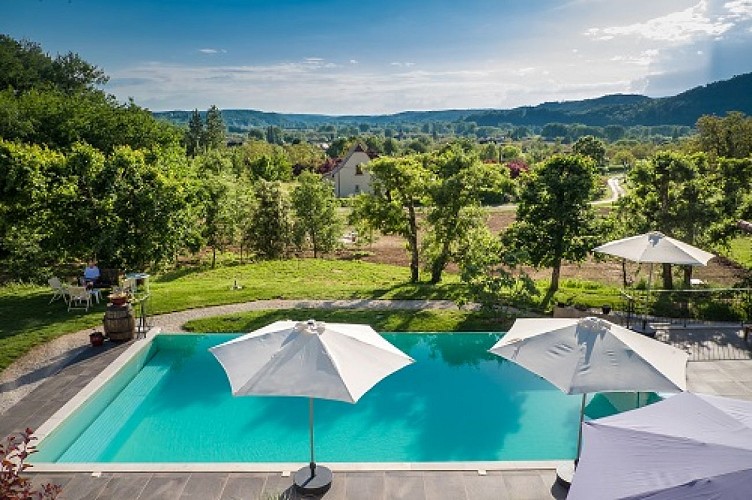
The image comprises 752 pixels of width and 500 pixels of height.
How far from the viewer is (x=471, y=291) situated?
1611 cm

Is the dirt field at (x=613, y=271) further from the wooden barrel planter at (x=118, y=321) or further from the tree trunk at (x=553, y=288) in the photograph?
the wooden barrel planter at (x=118, y=321)

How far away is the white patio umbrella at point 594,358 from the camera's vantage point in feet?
24.1

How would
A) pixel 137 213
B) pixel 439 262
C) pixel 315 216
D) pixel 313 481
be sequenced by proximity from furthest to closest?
pixel 315 216 < pixel 439 262 < pixel 137 213 < pixel 313 481

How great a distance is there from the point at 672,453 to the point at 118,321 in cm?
1299

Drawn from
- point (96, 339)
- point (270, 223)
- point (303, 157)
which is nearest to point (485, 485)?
point (96, 339)

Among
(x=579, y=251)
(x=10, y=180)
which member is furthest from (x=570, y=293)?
(x=10, y=180)

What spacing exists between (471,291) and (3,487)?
1287 centimetres

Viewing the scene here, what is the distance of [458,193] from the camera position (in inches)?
748

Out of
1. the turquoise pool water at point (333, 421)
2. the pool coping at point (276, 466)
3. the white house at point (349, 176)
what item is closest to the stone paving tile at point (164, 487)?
the pool coping at point (276, 466)

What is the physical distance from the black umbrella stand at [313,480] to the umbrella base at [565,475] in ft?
11.2

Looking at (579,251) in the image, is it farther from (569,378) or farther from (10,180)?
(10,180)

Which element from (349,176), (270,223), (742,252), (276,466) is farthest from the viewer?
(349,176)

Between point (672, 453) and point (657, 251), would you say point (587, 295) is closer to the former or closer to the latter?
point (657, 251)

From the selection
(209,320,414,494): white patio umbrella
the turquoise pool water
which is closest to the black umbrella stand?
(209,320,414,494): white patio umbrella
